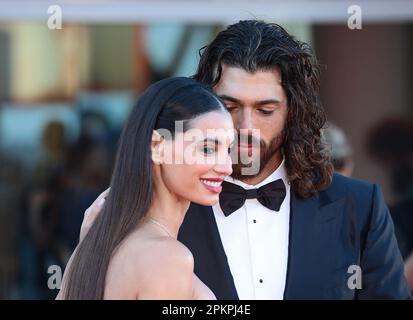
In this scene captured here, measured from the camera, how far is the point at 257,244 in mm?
2742

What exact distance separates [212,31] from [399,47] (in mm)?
1327

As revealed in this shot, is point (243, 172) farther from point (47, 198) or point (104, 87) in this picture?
point (104, 87)

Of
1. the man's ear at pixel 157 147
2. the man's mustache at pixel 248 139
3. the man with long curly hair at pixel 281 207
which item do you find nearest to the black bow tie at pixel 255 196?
the man with long curly hair at pixel 281 207

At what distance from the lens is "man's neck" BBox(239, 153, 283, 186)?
2.82 m

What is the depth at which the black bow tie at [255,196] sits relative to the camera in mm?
2756

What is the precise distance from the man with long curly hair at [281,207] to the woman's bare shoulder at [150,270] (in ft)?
1.65

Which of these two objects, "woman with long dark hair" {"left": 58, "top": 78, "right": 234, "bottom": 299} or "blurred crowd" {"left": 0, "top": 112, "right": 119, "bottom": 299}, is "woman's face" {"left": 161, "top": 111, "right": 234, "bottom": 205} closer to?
"woman with long dark hair" {"left": 58, "top": 78, "right": 234, "bottom": 299}

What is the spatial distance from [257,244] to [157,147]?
2.08 ft

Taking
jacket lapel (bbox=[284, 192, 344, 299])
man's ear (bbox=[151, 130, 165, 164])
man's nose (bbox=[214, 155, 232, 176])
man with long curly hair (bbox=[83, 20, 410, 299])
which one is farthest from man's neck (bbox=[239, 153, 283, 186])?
man's ear (bbox=[151, 130, 165, 164])

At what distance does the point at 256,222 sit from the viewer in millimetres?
2793

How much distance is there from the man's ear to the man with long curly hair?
479 mm

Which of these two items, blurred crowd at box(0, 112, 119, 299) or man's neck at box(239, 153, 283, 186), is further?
blurred crowd at box(0, 112, 119, 299)

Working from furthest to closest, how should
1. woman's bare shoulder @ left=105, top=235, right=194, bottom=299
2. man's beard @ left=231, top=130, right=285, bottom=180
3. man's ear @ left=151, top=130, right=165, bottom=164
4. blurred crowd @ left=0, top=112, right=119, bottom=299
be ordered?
A: blurred crowd @ left=0, top=112, right=119, bottom=299 → man's beard @ left=231, top=130, right=285, bottom=180 → man's ear @ left=151, top=130, right=165, bottom=164 → woman's bare shoulder @ left=105, top=235, right=194, bottom=299
